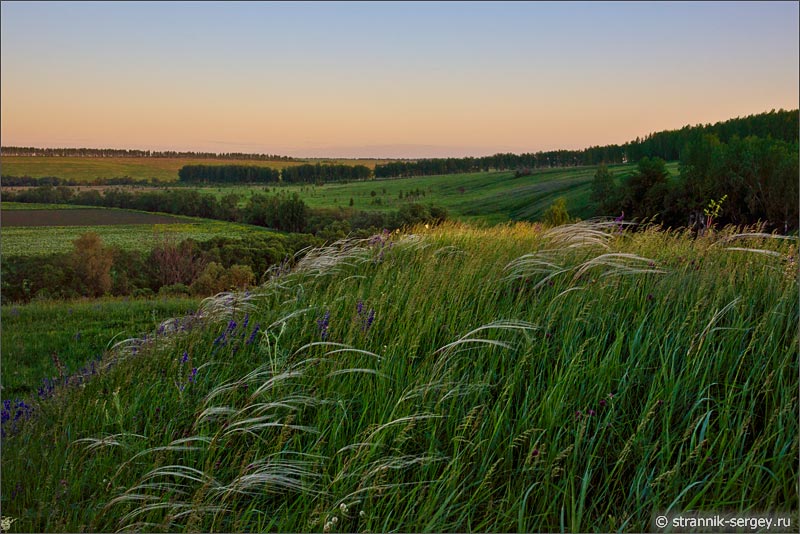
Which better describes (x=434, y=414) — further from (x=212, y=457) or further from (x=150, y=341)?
(x=150, y=341)

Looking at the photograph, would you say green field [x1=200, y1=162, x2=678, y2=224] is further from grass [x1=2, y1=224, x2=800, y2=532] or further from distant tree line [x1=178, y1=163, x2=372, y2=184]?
grass [x1=2, y1=224, x2=800, y2=532]

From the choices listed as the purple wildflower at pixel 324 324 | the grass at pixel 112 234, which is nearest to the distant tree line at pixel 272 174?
the grass at pixel 112 234

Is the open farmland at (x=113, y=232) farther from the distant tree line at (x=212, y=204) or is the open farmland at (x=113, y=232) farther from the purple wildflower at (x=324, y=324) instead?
the purple wildflower at (x=324, y=324)

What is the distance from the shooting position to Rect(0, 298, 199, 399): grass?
20.6 ft

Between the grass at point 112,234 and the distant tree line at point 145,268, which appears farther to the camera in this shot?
the grass at point 112,234

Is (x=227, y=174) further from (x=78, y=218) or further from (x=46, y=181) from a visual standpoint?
(x=46, y=181)

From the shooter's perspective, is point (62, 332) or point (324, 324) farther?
point (62, 332)

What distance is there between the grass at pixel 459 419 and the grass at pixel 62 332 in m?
2.29

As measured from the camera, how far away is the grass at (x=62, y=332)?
6266 mm

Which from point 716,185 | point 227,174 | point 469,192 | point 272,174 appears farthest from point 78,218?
point 716,185

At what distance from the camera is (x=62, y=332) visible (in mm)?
8062

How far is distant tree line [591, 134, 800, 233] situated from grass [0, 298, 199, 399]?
81.4 feet

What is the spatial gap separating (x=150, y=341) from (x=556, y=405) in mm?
3640

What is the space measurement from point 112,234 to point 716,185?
29.8 metres
